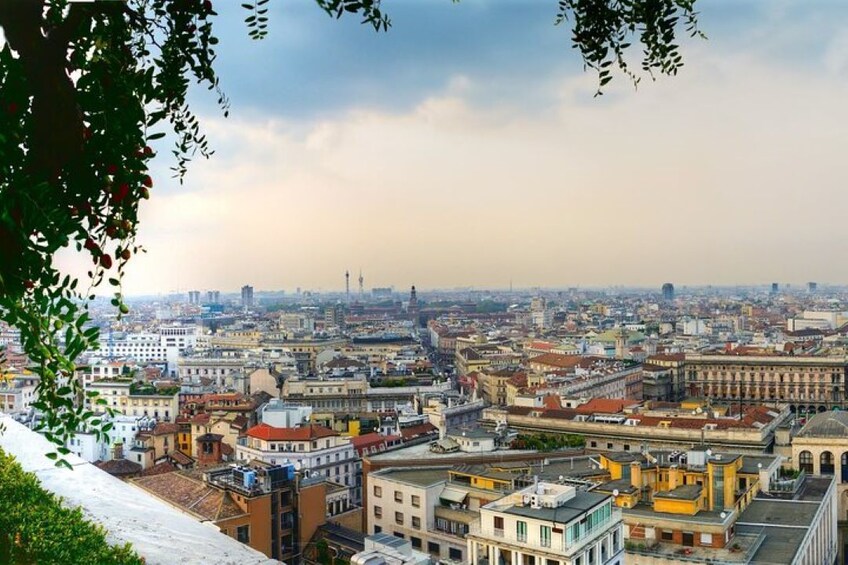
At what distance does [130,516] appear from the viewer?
16.0ft

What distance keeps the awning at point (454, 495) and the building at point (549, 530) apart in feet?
12.5

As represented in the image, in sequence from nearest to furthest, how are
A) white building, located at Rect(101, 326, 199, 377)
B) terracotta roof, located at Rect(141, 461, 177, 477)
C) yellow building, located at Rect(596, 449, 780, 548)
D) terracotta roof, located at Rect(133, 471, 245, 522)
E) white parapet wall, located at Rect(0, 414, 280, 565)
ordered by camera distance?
white parapet wall, located at Rect(0, 414, 280, 565), yellow building, located at Rect(596, 449, 780, 548), terracotta roof, located at Rect(133, 471, 245, 522), terracotta roof, located at Rect(141, 461, 177, 477), white building, located at Rect(101, 326, 199, 377)

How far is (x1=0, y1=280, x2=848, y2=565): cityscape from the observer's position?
1207 centimetres

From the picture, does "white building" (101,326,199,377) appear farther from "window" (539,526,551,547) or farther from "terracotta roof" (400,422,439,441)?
"window" (539,526,551,547)

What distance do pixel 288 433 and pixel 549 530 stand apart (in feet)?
39.4

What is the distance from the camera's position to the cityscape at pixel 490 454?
12.1 metres

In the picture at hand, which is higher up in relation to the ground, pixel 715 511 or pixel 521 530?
pixel 521 530

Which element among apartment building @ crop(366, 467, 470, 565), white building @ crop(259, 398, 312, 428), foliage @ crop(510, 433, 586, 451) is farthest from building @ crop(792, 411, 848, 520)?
white building @ crop(259, 398, 312, 428)

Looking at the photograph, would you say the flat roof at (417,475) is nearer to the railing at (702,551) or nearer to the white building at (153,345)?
the railing at (702,551)

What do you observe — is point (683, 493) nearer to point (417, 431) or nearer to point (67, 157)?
point (417, 431)

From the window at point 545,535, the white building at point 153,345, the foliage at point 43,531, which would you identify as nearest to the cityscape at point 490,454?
the window at point 545,535

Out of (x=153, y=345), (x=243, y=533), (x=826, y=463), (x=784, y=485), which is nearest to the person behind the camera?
(x=243, y=533)

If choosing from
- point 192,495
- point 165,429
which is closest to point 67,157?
point 192,495

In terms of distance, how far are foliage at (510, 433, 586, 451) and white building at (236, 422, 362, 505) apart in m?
Answer: 4.63
